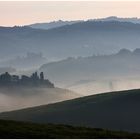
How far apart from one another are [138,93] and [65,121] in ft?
116

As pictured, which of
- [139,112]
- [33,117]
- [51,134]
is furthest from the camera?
[33,117]

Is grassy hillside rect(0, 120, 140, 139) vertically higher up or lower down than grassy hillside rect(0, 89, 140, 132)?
lower down

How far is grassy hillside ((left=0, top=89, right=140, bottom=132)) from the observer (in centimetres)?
14025

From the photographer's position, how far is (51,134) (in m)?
52.7

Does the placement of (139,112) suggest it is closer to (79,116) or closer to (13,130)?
(79,116)

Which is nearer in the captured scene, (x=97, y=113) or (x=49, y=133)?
(x=49, y=133)

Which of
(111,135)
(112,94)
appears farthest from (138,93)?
(111,135)

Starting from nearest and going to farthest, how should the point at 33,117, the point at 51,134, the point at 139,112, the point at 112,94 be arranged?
the point at 51,134
the point at 139,112
the point at 33,117
the point at 112,94

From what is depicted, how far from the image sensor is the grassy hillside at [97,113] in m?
140

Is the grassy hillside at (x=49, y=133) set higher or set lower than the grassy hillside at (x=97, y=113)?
lower

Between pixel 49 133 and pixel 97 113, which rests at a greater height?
pixel 97 113

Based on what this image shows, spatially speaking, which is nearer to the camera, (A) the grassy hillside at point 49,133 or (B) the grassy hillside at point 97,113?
(A) the grassy hillside at point 49,133

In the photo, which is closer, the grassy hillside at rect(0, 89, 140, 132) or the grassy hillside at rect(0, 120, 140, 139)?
the grassy hillside at rect(0, 120, 140, 139)

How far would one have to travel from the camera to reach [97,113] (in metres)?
153
